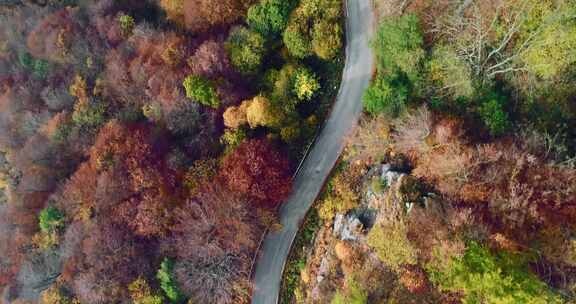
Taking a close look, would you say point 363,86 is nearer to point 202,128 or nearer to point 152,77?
point 202,128

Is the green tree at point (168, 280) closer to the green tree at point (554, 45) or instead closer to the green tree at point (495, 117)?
the green tree at point (495, 117)

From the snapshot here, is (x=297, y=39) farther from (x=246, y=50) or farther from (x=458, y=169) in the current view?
(x=458, y=169)

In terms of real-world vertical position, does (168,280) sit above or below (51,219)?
below

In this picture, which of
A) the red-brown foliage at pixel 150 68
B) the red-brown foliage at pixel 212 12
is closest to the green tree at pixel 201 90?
the red-brown foliage at pixel 150 68

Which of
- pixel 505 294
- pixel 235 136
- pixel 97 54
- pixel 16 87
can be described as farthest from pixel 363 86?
pixel 16 87

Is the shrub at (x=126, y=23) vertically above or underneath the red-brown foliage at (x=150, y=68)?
above

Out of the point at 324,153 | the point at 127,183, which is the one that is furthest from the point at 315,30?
the point at 127,183
